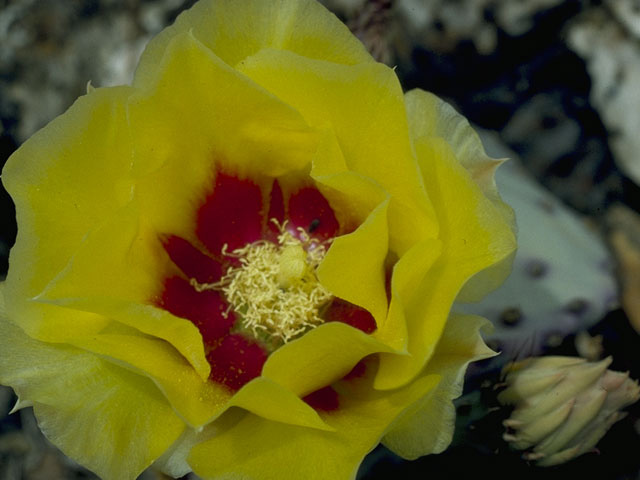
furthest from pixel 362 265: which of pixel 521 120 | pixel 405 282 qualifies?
pixel 521 120

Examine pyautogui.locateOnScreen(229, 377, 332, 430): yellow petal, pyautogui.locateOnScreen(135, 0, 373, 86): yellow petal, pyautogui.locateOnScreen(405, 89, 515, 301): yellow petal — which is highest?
pyautogui.locateOnScreen(135, 0, 373, 86): yellow petal

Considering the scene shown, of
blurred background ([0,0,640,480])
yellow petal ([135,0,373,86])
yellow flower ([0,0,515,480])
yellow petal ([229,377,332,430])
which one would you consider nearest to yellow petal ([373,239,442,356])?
yellow flower ([0,0,515,480])

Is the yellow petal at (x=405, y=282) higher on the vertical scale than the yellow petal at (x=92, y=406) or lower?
higher

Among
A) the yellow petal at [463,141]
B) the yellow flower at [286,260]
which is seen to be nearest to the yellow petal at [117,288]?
the yellow flower at [286,260]

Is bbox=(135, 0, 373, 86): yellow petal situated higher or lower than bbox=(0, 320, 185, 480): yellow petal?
higher

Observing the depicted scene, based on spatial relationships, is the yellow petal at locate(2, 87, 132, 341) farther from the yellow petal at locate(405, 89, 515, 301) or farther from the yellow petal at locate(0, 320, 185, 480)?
the yellow petal at locate(405, 89, 515, 301)

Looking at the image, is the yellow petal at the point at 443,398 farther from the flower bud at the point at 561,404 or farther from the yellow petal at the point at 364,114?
the flower bud at the point at 561,404

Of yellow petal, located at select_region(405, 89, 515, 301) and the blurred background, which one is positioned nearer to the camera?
yellow petal, located at select_region(405, 89, 515, 301)
